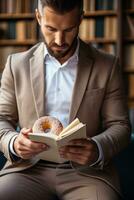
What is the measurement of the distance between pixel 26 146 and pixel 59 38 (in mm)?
A: 415

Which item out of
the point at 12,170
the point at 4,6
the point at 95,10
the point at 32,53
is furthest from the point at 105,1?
the point at 12,170

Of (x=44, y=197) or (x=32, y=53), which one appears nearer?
(x=44, y=197)

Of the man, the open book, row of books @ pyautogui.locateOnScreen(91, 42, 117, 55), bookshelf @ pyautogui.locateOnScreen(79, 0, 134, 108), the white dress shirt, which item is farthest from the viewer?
row of books @ pyautogui.locateOnScreen(91, 42, 117, 55)

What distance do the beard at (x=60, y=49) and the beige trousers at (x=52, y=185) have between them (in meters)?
Result: 0.42

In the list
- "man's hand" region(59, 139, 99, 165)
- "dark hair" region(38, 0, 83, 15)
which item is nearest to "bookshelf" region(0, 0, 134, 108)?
"dark hair" region(38, 0, 83, 15)

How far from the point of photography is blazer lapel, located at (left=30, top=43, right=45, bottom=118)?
1.53 m

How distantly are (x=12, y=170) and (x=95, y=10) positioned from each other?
3040mm

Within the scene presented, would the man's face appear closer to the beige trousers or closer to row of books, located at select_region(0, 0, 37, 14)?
the beige trousers

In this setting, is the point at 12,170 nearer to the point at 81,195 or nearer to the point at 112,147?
the point at 81,195

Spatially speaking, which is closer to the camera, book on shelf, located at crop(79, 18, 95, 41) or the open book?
the open book

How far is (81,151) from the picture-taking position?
136 cm

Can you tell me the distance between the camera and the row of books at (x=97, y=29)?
4270mm

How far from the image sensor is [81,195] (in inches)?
55.7

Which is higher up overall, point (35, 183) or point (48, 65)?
A: point (48, 65)
